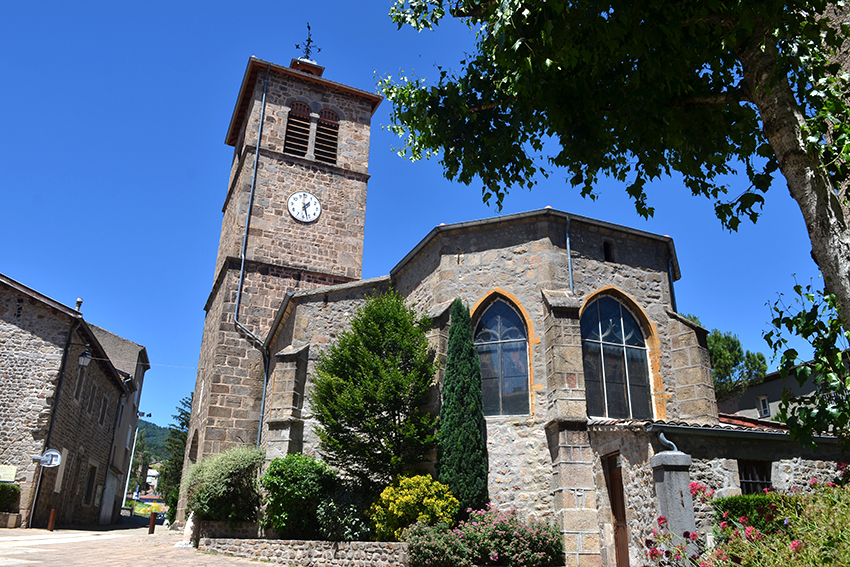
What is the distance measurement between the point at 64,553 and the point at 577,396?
10197 millimetres

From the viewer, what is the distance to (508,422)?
1256 cm

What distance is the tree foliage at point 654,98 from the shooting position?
515cm

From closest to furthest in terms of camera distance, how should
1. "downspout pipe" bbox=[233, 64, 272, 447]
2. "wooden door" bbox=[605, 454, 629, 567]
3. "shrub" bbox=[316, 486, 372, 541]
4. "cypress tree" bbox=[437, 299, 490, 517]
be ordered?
"wooden door" bbox=[605, 454, 629, 567]
"cypress tree" bbox=[437, 299, 490, 517]
"shrub" bbox=[316, 486, 372, 541]
"downspout pipe" bbox=[233, 64, 272, 447]

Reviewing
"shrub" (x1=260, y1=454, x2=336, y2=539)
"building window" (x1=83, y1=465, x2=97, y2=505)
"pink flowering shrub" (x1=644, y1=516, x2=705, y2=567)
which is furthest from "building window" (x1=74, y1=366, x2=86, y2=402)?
"pink flowering shrub" (x1=644, y1=516, x2=705, y2=567)

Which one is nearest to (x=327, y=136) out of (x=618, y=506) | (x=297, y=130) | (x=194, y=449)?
(x=297, y=130)

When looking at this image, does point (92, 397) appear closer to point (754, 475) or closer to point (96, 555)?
point (96, 555)

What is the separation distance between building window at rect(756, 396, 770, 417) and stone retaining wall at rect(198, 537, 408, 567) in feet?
71.6

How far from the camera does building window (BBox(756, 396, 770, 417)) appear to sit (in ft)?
87.0

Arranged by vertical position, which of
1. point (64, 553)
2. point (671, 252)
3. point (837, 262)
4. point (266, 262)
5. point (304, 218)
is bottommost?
point (64, 553)

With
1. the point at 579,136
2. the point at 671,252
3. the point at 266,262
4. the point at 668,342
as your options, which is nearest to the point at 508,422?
the point at 668,342

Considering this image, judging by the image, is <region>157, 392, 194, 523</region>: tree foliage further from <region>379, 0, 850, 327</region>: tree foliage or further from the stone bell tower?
<region>379, 0, 850, 327</region>: tree foliage

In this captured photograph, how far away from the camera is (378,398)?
12719 millimetres

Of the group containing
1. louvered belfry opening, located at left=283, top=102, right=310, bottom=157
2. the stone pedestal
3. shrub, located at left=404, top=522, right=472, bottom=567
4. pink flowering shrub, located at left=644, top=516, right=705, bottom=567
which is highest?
louvered belfry opening, located at left=283, top=102, right=310, bottom=157

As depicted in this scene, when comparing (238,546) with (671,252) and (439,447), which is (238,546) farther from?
(671,252)
